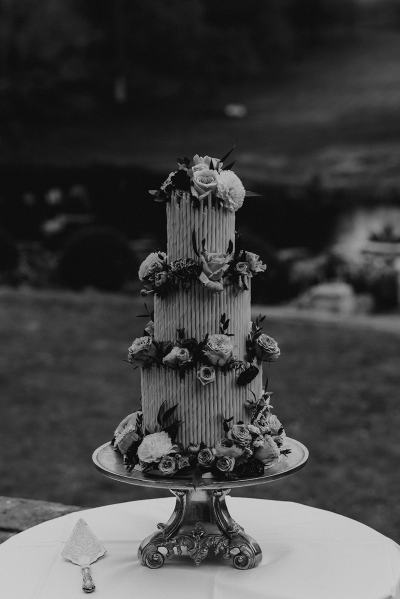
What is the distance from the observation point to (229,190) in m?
2.52

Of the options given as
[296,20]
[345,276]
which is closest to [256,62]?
[296,20]

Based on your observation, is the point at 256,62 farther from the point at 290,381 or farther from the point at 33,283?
the point at 290,381

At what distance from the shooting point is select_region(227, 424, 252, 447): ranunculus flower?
2494 millimetres

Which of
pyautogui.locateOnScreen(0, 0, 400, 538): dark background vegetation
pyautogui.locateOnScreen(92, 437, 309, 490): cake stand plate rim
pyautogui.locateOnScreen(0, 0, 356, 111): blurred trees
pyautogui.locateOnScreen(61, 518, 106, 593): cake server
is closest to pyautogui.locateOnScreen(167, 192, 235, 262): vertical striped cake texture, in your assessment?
pyautogui.locateOnScreen(92, 437, 309, 490): cake stand plate rim

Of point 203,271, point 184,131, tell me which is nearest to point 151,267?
point 203,271

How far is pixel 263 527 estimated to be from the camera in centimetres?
288

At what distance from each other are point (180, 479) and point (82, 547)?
359 millimetres

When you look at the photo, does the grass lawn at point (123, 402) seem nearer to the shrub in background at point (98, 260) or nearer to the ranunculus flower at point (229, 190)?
the shrub in background at point (98, 260)

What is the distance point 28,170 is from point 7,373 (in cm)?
439

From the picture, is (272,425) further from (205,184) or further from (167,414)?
(205,184)

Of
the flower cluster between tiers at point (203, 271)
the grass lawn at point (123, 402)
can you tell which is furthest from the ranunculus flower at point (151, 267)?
the grass lawn at point (123, 402)

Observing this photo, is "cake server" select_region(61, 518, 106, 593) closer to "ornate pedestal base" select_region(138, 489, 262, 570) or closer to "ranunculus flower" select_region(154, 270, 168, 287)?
"ornate pedestal base" select_region(138, 489, 262, 570)

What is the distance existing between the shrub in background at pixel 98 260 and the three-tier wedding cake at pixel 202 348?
904 centimetres

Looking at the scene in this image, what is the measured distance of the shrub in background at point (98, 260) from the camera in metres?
11.6
